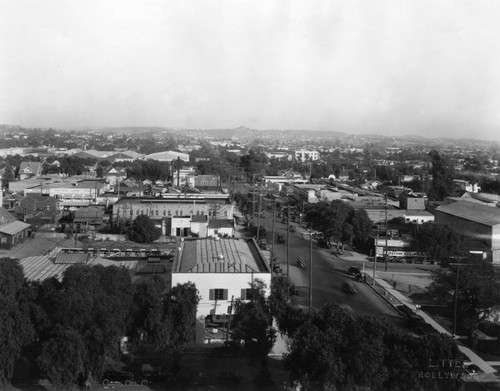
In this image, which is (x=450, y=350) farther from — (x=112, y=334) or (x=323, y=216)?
(x=323, y=216)

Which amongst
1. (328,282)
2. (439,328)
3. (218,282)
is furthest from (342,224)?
(218,282)

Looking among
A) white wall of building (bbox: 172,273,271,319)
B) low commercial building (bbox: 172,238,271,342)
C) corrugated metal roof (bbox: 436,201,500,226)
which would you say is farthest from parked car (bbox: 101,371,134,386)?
corrugated metal roof (bbox: 436,201,500,226)

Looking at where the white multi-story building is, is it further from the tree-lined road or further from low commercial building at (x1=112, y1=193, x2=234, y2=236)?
the tree-lined road

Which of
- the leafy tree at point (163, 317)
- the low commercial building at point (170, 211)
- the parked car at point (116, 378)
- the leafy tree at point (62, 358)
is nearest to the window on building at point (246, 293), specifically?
the leafy tree at point (163, 317)

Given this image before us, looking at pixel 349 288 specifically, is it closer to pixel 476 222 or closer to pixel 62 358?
pixel 476 222

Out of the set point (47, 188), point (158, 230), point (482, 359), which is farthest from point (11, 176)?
point (482, 359)
